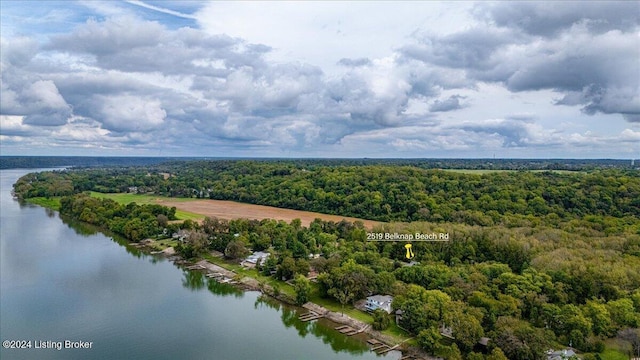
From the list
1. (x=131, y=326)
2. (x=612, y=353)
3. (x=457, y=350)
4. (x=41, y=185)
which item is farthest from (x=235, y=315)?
(x=41, y=185)

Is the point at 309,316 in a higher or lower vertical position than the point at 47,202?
lower

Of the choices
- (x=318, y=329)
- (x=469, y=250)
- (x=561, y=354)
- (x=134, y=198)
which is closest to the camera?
(x=561, y=354)

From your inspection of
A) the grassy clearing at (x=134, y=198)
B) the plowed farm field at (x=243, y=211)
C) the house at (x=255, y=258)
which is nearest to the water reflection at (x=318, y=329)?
the house at (x=255, y=258)

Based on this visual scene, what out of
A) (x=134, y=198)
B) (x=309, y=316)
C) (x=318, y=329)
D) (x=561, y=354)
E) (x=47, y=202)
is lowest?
(x=318, y=329)

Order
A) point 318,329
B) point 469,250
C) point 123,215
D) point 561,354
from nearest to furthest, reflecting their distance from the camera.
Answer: point 561,354, point 318,329, point 469,250, point 123,215

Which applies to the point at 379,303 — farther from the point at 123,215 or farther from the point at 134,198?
the point at 134,198

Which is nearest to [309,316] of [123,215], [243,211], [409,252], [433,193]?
[409,252]

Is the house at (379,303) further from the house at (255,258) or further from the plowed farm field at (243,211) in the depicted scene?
the plowed farm field at (243,211)
